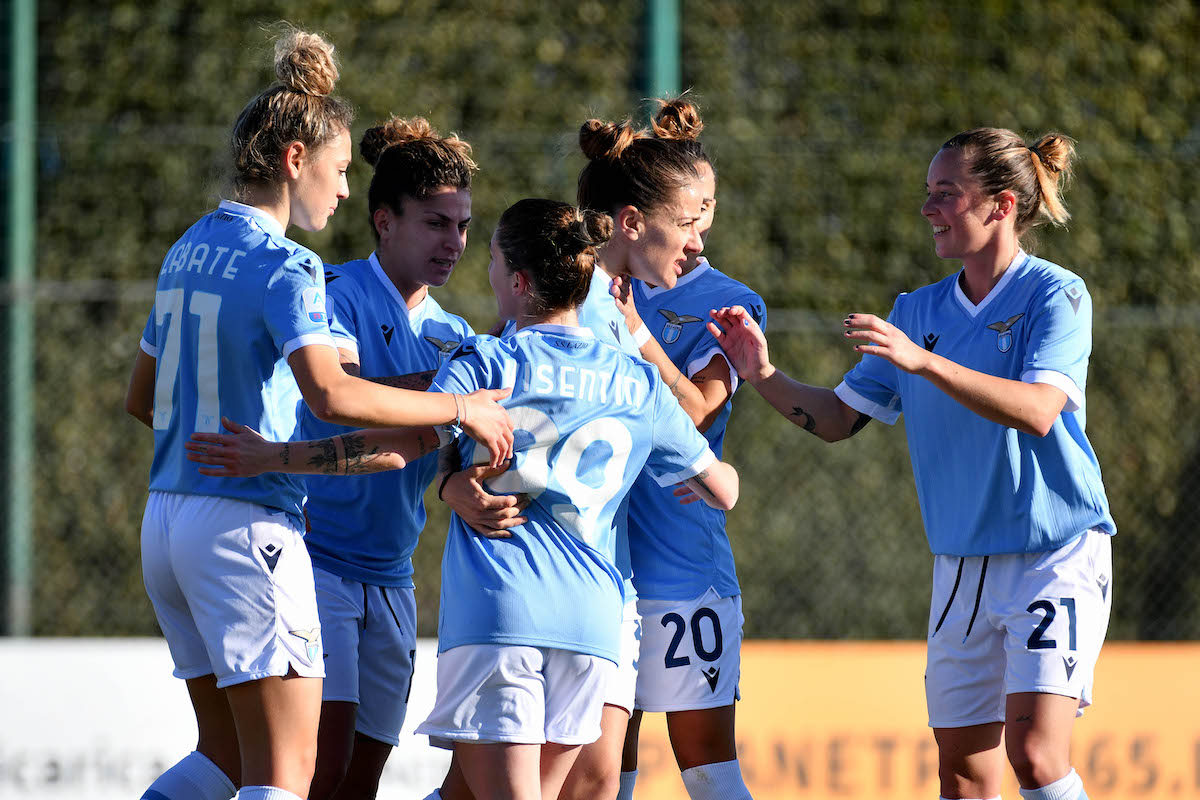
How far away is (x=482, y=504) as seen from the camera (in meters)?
3.01

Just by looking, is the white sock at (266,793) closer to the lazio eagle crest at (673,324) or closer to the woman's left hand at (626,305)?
the woman's left hand at (626,305)

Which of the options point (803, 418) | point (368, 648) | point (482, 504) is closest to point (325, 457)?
point (482, 504)

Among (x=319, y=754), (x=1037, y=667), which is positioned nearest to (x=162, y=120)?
(x=319, y=754)

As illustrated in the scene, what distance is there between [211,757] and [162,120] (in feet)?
19.6

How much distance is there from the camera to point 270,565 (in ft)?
10.2

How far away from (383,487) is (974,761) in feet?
5.65

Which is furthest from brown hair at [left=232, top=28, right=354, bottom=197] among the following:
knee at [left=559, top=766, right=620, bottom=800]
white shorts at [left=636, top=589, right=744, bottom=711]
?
knee at [left=559, top=766, right=620, bottom=800]

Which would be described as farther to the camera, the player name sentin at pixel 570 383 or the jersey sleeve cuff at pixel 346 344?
the jersey sleeve cuff at pixel 346 344

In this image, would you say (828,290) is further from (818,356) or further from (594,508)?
(594,508)

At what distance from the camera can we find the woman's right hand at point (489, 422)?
2.95 metres

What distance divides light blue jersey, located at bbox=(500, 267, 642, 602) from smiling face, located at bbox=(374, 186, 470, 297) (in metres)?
0.38

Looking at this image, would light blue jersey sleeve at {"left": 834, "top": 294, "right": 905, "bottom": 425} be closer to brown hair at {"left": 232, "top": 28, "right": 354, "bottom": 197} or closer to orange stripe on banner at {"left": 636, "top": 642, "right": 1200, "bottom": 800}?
brown hair at {"left": 232, "top": 28, "right": 354, "bottom": 197}

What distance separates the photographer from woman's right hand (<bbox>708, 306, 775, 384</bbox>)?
3.72 m

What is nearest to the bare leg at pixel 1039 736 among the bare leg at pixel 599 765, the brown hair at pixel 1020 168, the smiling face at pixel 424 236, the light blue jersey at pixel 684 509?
the light blue jersey at pixel 684 509
